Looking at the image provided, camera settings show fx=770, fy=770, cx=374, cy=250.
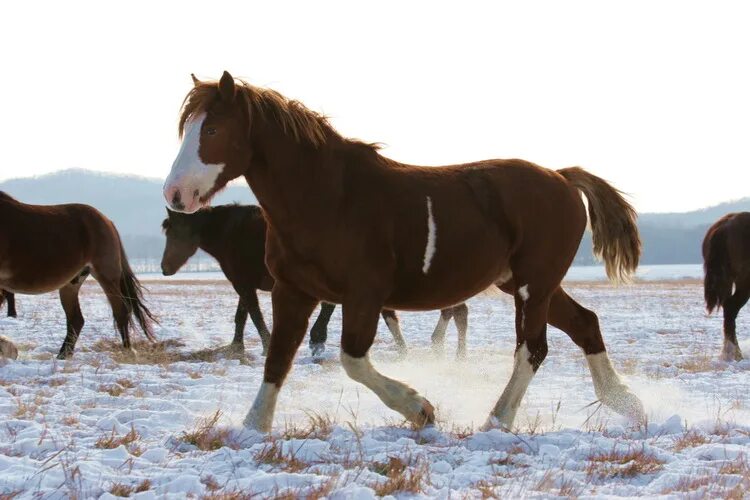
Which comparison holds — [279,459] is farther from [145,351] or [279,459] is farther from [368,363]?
[145,351]

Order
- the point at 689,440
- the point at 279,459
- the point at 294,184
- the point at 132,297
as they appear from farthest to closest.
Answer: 1. the point at 132,297
2. the point at 294,184
3. the point at 689,440
4. the point at 279,459

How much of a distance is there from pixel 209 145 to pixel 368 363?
167 cm

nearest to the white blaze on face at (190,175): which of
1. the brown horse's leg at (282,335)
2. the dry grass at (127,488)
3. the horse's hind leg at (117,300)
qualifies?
the brown horse's leg at (282,335)

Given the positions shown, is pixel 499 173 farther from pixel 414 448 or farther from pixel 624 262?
pixel 414 448

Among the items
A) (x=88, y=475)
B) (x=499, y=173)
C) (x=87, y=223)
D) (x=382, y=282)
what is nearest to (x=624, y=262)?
(x=499, y=173)

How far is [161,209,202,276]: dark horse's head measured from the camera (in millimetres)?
11500

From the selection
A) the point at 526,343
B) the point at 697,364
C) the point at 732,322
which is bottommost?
the point at 697,364

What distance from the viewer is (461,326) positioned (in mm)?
10875

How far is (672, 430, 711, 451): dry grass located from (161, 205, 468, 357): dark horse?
573 cm

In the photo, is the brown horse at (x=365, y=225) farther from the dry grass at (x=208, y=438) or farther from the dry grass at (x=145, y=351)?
the dry grass at (x=145, y=351)

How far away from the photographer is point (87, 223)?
9.95 m

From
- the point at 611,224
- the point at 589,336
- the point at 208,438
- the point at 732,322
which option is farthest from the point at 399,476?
the point at 732,322

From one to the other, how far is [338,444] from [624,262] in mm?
3218

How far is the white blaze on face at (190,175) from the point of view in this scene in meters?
4.59
